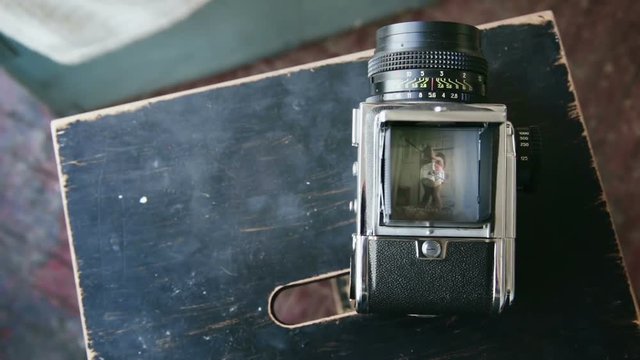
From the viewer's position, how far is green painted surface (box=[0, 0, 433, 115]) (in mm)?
1113

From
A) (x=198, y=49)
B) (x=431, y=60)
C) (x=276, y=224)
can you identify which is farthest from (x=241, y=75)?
(x=431, y=60)

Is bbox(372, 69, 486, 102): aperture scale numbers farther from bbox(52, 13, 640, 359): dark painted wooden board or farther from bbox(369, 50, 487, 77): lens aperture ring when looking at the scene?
bbox(52, 13, 640, 359): dark painted wooden board

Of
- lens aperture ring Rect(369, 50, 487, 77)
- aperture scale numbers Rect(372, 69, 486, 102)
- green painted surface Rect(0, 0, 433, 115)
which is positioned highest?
green painted surface Rect(0, 0, 433, 115)

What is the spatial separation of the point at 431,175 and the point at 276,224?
0.74ft

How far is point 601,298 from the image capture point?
0.80 m

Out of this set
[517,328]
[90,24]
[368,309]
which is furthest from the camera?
[90,24]

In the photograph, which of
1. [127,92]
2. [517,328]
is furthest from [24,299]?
[517,328]

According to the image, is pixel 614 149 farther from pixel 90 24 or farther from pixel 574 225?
pixel 90 24

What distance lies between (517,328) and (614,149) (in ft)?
1.52

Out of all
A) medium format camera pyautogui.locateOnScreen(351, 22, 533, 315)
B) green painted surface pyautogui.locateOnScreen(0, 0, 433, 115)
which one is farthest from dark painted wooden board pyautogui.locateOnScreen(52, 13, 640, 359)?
green painted surface pyautogui.locateOnScreen(0, 0, 433, 115)

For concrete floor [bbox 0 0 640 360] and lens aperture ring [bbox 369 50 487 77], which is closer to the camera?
lens aperture ring [bbox 369 50 487 77]

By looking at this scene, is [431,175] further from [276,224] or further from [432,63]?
[276,224]

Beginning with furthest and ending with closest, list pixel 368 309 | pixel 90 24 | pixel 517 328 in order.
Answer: pixel 90 24 < pixel 517 328 < pixel 368 309

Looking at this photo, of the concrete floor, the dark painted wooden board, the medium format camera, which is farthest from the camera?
the concrete floor
